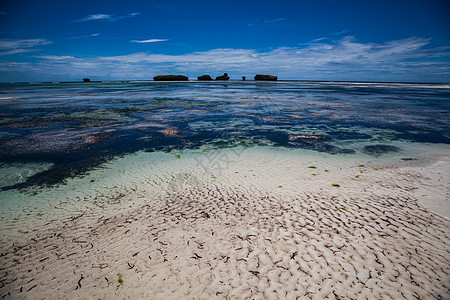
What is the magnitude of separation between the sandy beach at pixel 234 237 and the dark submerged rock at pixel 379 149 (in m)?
2.28

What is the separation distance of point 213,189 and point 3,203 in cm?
639

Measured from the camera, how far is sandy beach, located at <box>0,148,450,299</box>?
377 centimetres

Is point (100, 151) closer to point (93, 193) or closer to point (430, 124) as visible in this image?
point (93, 193)

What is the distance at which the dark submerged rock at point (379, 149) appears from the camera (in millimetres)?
10361

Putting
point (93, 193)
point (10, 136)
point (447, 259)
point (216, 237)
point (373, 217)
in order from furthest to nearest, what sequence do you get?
point (10, 136) → point (93, 193) → point (373, 217) → point (216, 237) → point (447, 259)

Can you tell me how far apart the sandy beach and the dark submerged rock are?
2.28 metres

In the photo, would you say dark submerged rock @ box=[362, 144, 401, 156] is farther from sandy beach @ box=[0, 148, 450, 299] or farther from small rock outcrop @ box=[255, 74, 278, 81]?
small rock outcrop @ box=[255, 74, 278, 81]

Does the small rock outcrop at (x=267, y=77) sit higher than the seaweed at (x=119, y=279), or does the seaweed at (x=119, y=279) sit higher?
the small rock outcrop at (x=267, y=77)

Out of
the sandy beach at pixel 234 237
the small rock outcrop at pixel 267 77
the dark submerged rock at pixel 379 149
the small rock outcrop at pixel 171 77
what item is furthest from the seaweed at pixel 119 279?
the small rock outcrop at pixel 171 77

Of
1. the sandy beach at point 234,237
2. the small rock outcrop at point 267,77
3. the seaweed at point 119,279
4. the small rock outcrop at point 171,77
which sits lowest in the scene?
the seaweed at point 119,279

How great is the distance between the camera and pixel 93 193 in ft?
22.6

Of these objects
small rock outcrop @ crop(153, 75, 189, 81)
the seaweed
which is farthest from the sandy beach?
small rock outcrop @ crop(153, 75, 189, 81)

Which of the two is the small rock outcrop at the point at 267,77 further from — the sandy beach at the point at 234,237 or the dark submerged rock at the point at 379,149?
the sandy beach at the point at 234,237

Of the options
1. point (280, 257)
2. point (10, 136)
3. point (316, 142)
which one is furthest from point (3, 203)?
point (316, 142)
